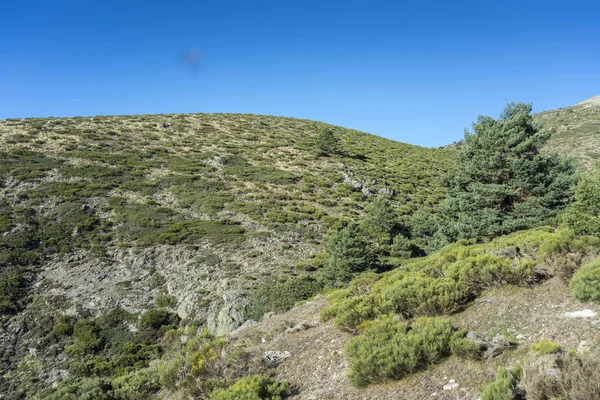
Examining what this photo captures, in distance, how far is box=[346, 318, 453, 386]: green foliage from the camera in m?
5.38

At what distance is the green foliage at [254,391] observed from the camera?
210 inches

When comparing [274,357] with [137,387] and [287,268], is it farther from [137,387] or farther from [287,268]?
[287,268]

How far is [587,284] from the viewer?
6.12 meters

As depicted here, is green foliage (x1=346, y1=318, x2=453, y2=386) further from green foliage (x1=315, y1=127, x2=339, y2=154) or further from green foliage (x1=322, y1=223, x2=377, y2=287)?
green foliage (x1=315, y1=127, x2=339, y2=154)

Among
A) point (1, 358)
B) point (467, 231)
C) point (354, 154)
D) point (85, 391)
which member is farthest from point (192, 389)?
point (354, 154)

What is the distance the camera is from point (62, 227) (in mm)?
25453

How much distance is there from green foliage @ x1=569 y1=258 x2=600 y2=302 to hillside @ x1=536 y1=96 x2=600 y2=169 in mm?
41016

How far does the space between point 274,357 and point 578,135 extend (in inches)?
2835

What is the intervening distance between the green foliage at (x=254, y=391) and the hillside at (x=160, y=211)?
11640 mm

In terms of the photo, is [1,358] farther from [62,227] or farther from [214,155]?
[214,155]

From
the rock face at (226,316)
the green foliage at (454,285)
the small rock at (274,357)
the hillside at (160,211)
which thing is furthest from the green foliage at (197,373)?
the hillside at (160,211)

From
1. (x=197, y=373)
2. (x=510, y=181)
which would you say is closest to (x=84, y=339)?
(x=197, y=373)

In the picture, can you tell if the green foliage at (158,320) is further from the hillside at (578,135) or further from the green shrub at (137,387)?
the hillside at (578,135)

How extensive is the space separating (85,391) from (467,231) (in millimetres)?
17536
